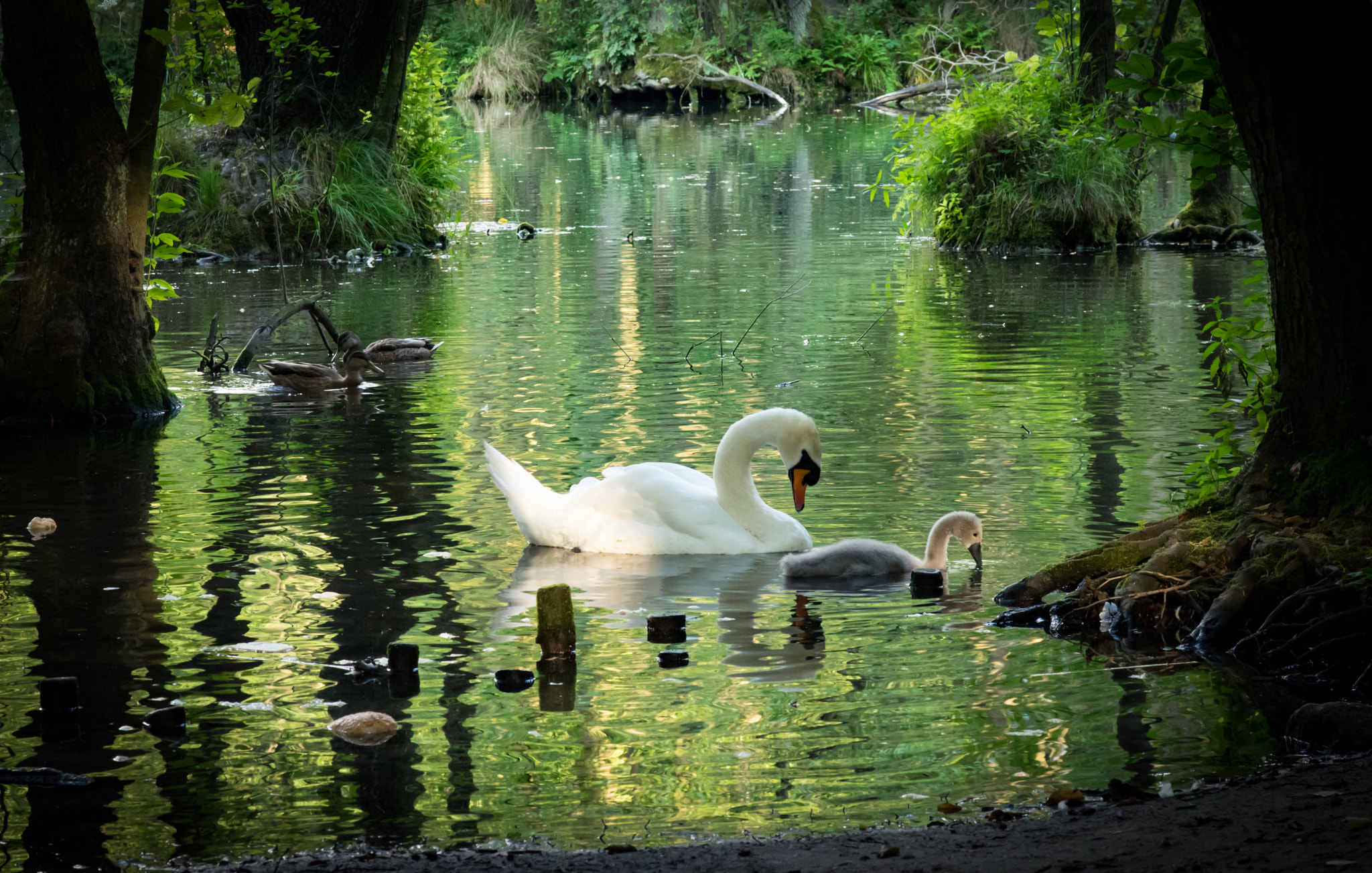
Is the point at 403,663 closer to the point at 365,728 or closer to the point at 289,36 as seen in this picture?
the point at 365,728

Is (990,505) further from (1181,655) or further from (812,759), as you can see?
(812,759)

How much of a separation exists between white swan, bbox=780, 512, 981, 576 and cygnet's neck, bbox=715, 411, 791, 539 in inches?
26.0

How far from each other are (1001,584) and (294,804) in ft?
13.6

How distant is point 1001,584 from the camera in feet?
27.6

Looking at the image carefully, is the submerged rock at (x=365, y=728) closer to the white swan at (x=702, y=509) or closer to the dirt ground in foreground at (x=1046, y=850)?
the dirt ground in foreground at (x=1046, y=850)

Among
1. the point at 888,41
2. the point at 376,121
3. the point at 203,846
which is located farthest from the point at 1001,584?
the point at 888,41

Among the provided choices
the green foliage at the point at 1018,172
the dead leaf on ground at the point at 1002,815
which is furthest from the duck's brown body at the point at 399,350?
the dead leaf on ground at the point at 1002,815

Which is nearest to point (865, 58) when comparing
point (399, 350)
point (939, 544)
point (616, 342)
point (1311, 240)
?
→ point (616, 342)

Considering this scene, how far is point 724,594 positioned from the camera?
8547 millimetres

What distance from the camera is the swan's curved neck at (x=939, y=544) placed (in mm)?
8562

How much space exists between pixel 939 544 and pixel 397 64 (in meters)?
18.1

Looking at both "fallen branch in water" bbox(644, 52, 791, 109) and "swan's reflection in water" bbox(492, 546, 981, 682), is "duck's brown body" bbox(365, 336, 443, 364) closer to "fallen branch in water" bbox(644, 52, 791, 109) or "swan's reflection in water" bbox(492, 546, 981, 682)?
"swan's reflection in water" bbox(492, 546, 981, 682)

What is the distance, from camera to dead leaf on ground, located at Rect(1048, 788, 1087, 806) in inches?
214

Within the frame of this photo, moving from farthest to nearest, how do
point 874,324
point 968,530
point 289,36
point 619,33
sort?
point 619,33 → point 289,36 → point 874,324 → point 968,530
